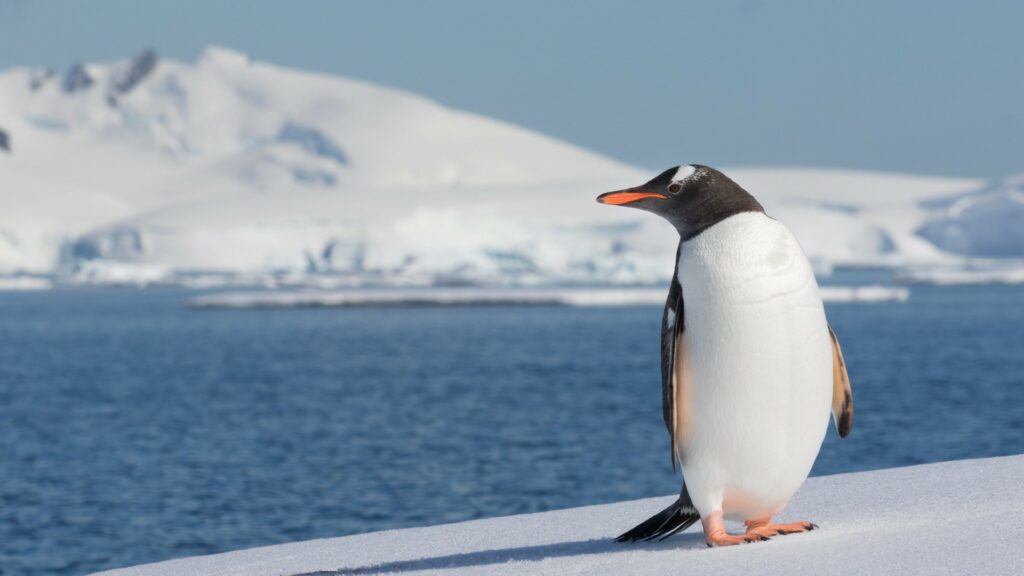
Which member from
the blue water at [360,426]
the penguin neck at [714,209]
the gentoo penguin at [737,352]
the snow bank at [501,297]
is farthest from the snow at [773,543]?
the snow bank at [501,297]

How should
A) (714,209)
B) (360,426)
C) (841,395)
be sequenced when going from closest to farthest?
(714,209) < (841,395) < (360,426)

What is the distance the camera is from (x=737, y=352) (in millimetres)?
4398

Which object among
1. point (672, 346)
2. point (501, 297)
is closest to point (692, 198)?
point (672, 346)

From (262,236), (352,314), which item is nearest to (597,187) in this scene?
(262,236)

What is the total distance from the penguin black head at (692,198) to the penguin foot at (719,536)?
0.89 meters

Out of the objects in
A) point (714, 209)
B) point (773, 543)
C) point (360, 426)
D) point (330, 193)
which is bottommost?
point (360, 426)

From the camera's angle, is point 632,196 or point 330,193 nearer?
point 632,196

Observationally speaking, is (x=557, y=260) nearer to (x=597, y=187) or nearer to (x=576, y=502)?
(x=597, y=187)

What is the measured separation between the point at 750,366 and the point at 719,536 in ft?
1.78

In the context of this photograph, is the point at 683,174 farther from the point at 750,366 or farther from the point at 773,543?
the point at 773,543

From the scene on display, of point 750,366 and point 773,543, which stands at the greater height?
point 750,366

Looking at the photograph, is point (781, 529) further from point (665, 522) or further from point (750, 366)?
point (750, 366)

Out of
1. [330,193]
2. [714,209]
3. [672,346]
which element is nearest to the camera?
[714,209]

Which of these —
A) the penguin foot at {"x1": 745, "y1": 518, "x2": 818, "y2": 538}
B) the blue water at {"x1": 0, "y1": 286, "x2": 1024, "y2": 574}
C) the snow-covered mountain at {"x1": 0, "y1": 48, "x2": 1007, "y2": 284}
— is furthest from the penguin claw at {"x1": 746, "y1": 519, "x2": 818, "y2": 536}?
the snow-covered mountain at {"x1": 0, "y1": 48, "x2": 1007, "y2": 284}
